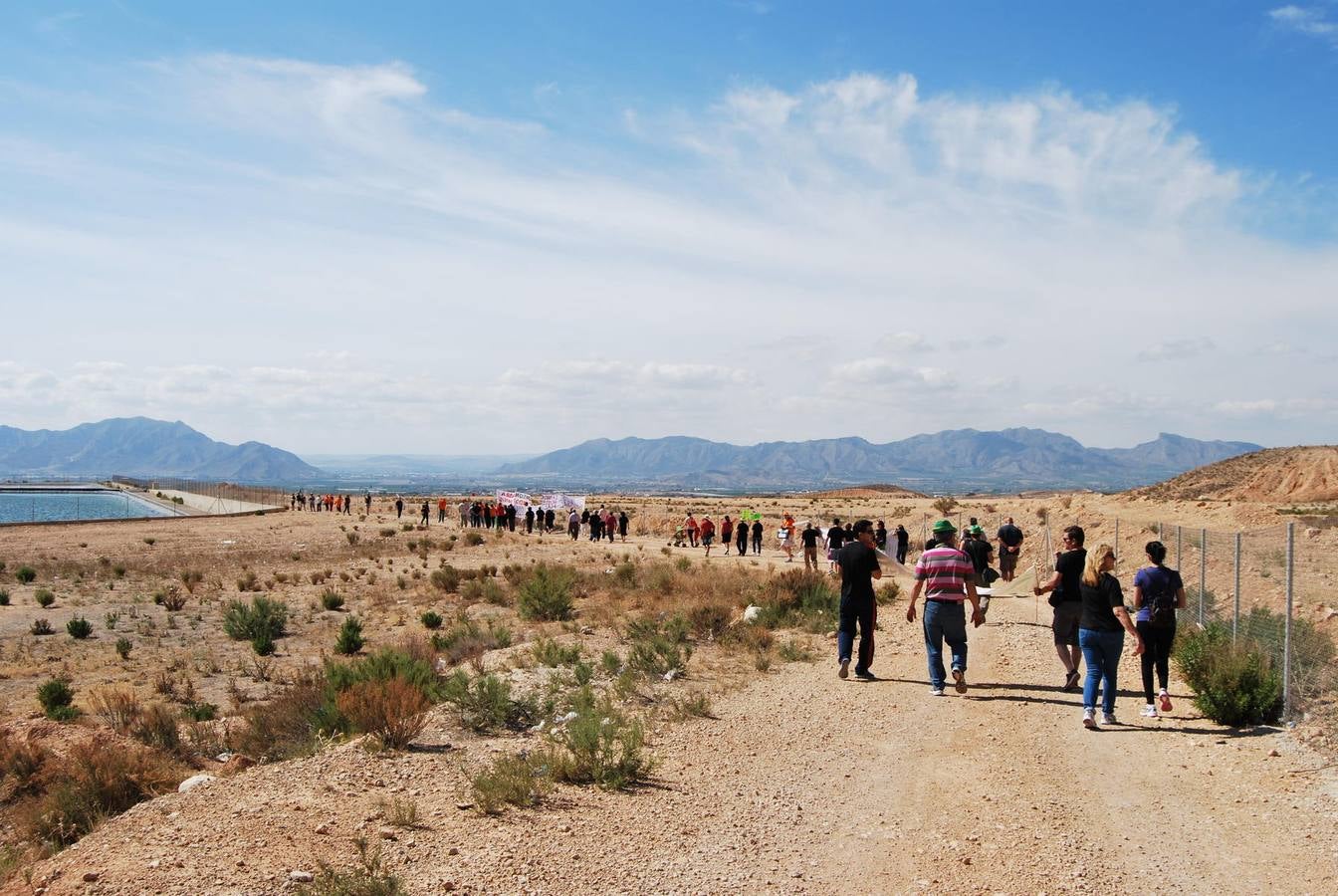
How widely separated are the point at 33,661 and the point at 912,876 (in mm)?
18051

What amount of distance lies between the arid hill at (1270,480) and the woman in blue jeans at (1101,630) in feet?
176

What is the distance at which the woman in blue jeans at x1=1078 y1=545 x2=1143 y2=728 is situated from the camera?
30.9 ft

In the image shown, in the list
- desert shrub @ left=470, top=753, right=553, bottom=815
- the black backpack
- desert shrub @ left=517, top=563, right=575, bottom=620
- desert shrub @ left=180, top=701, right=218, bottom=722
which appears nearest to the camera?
desert shrub @ left=470, top=753, right=553, bottom=815

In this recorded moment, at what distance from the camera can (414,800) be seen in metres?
7.57

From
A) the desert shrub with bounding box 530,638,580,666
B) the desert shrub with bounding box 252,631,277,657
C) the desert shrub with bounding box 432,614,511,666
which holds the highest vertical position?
the desert shrub with bounding box 530,638,580,666

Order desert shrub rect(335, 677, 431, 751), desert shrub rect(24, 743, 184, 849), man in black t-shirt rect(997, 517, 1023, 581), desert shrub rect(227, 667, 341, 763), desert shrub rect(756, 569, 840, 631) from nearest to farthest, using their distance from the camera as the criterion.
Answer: desert shrub rect(24, 743, 184, 849), desert shrub rect(335, 677, 431, 751), desert shrub rect(227, 667, 341, 763), desert shrub rect(756, 569, 840, 631), man in black t-shirt rect(997, 517, 1023, 581)

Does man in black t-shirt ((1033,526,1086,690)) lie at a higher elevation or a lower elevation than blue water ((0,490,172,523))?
higher

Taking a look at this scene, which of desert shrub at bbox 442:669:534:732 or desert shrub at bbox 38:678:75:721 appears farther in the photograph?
desert shrub at bbox 38:678:75:721

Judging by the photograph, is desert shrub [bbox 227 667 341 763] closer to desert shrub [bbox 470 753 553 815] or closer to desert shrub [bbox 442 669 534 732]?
desert shrub [bbox 442 669 534 732]

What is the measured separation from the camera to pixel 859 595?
1184 cm

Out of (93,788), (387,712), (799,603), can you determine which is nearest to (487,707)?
(387,712)

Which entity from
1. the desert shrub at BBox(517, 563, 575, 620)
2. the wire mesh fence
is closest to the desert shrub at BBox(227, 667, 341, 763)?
the desert shrub at BBox(517, 563, 575, 620)

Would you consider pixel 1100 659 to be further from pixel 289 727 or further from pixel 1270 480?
pixel 1270 480

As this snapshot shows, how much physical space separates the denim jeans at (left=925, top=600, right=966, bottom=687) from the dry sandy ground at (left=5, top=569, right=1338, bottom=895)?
1.11m
